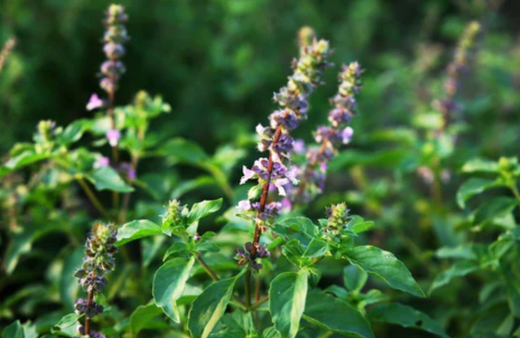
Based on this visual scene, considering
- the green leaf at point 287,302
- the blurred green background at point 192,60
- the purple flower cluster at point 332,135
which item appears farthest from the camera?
the blurred green background at point 192,60

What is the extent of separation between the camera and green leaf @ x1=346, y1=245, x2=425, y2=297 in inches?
68.4

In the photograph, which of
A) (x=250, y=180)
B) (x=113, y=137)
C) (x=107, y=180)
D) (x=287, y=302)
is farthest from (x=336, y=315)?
(x=250, y=180)

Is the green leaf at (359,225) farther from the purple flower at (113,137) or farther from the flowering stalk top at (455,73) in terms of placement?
the flowering stalk top at (455,73)

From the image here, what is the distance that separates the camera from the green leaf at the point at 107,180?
92.1 inches

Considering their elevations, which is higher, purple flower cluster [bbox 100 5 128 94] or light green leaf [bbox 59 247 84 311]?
purple flower cluster [bbox 100 5 128 94]

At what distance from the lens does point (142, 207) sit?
2736 mm

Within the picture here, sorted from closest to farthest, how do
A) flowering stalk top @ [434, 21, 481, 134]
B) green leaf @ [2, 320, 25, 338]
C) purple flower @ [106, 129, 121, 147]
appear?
green leaf @ [2, 320, 25, 338] < purple flower @ [106, 129, 121, 147] < flowering stalk top @ [434, 21, 481, 134]

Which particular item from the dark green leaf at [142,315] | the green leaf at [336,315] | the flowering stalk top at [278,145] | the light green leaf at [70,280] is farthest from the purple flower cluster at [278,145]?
the light green leaf at [70,280]

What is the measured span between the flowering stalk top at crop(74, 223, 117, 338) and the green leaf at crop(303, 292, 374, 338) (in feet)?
2.23

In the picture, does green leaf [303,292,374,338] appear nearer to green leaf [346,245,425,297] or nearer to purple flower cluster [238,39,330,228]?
green leaf [346,245,425,297]

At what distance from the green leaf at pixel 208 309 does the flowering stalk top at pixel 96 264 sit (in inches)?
11.9

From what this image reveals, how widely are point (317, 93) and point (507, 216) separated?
2.64 m

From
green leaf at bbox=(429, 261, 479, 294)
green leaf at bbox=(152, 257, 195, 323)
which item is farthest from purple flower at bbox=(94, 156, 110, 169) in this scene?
green leaf at bbox=(429, 261, 479, 294)

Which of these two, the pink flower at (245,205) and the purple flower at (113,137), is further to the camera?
the purple flower at (113,137)
